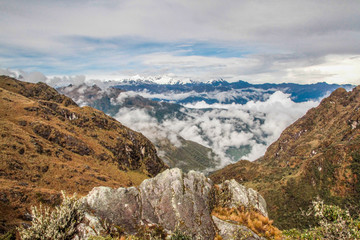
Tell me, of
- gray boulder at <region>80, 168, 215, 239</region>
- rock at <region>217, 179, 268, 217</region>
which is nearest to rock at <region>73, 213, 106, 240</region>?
gray boulder at <region>80, 168, 215, 239</region>

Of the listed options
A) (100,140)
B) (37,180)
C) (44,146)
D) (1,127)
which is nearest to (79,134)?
(100,140)

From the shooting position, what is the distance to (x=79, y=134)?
167000mm

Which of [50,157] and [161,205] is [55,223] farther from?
[50,157]

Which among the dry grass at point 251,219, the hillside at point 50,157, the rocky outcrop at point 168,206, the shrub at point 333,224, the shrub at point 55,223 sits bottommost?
the hillside at point 50,157

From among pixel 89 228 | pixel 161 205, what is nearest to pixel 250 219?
pixel 161 205

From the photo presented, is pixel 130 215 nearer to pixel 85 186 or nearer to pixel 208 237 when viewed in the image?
pixel 208 237

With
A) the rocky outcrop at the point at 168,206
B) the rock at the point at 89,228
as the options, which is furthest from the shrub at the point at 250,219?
the rock at the point at 89,228

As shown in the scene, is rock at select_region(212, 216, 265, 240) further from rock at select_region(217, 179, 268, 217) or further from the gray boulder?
rock at select_region(217, 179, 268, 217)

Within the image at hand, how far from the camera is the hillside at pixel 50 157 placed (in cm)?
7219

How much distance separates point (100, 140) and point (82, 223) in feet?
577

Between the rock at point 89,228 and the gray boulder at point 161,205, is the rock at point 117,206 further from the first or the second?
the rock at point 89,228

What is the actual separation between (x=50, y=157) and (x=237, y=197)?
122592 mm

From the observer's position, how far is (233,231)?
19359mm

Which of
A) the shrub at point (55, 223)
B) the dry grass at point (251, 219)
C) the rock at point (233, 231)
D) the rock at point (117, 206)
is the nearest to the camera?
the shrub at point (55, 223)
